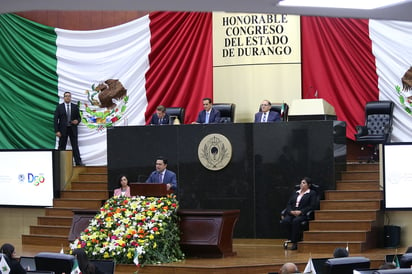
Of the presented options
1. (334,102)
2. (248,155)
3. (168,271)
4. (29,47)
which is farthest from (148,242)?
(29,47)

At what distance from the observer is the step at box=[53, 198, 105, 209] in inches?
643

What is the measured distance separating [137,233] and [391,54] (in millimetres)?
6931

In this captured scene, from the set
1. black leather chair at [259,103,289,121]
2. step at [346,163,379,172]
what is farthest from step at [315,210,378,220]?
black leather chair at [259,103,289,121]

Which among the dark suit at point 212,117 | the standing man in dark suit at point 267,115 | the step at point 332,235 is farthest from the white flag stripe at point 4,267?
the dark suit at point 212,117

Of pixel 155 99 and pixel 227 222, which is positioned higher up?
pixel 155 99

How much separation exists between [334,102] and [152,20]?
4.35 metres

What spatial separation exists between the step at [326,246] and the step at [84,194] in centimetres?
427

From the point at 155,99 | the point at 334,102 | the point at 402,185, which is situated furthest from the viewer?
the point at 155,99

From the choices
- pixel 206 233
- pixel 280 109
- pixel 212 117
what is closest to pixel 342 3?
pixel 206 233

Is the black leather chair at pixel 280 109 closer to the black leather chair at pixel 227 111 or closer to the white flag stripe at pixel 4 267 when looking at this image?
the black leather chair at pixel 227 111

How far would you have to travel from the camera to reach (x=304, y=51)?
17.5 m

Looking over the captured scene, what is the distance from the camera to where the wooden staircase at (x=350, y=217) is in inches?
551

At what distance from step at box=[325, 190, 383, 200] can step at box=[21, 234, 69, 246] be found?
469 cm

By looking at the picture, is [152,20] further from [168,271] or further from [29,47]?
[168,271]
